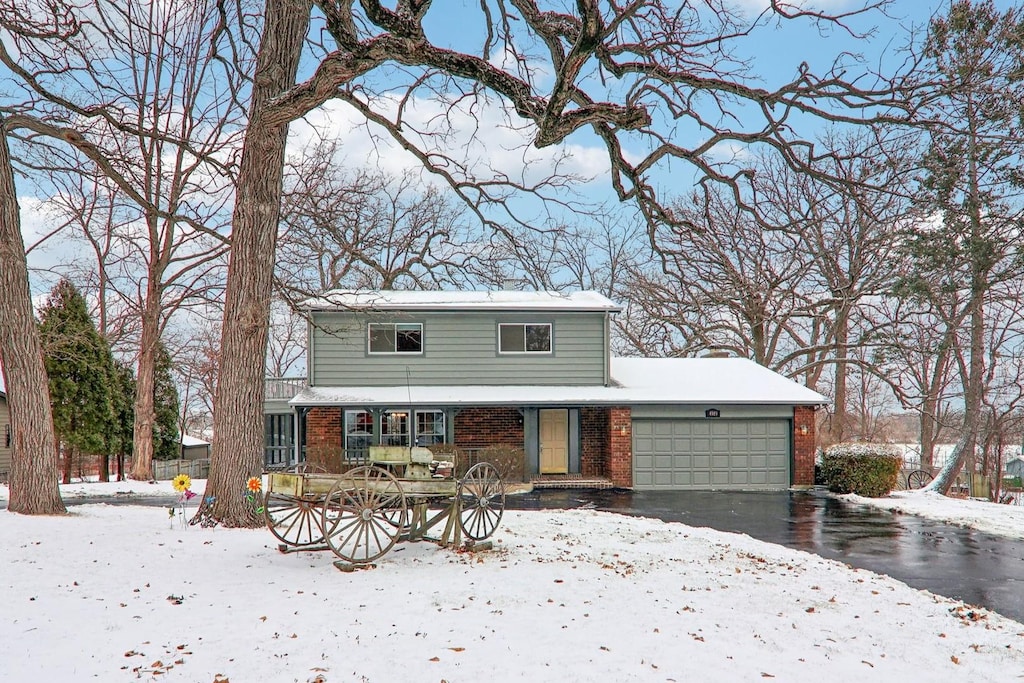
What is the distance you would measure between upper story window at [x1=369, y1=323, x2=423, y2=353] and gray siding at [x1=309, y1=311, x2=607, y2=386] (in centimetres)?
16

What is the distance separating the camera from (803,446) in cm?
2036

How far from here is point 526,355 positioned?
21.5 metres

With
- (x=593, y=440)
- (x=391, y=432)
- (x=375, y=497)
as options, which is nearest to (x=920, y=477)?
(x=593, y=440)

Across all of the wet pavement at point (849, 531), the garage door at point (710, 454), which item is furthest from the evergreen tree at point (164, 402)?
the garage door at point (710, 454)

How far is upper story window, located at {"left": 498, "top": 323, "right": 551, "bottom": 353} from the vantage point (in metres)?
21.5

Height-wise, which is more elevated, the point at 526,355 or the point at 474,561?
the point at 526,355

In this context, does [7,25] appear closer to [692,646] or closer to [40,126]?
[40,126]

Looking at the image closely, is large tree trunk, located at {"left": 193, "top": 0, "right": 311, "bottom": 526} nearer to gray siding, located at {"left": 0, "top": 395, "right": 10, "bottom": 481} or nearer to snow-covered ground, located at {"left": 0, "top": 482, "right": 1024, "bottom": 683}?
snow-covered ground, located at {"left": 0, "top": 482, "right": 1024, "bottom": 683}

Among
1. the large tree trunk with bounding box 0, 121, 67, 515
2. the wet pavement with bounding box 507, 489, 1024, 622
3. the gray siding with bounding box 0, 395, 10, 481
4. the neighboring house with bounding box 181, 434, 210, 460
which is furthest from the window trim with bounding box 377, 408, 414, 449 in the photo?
the neighboring house with bounding box 181, 434, 210, 460

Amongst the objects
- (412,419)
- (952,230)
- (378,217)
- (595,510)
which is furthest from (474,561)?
(378,217)

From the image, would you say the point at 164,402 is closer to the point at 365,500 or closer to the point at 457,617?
the point at 365,500

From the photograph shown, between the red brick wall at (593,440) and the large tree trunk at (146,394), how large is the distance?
42.9 ft

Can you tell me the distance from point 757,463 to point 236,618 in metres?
16.6

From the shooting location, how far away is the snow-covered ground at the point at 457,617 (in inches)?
209
